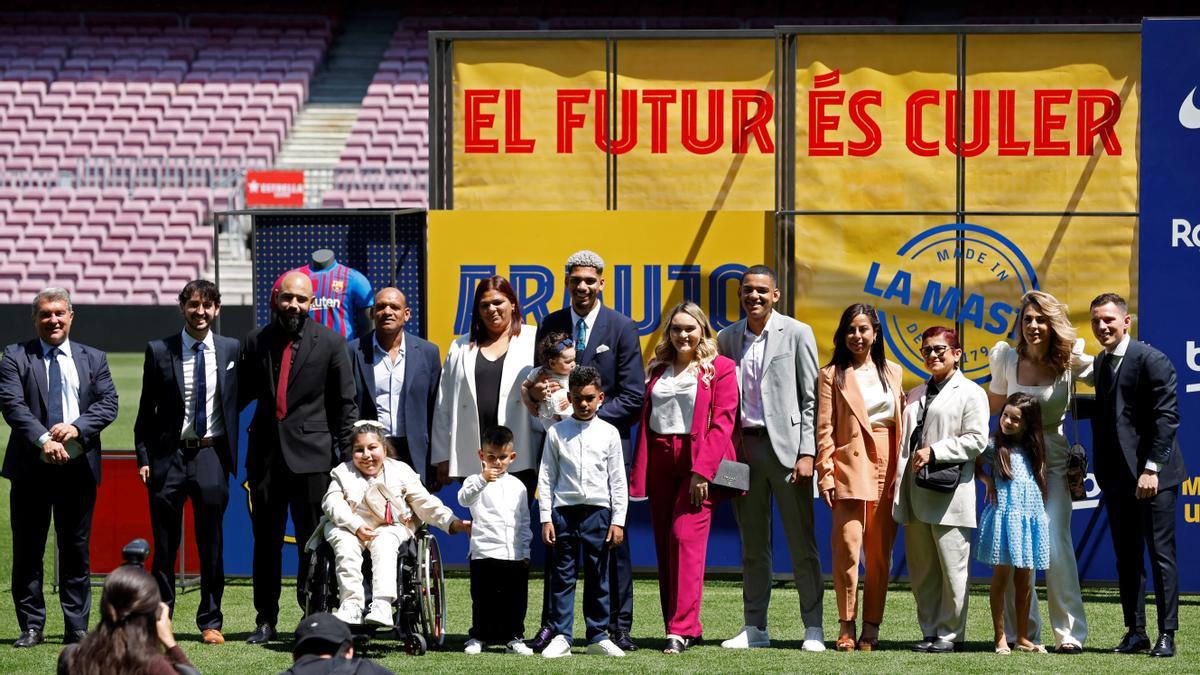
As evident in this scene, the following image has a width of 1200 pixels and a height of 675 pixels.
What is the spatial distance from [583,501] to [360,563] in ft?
3.29

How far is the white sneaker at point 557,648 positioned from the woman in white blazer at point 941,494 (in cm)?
158

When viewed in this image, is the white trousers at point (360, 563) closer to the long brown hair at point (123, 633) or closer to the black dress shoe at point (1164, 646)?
the long brown hair at point (123, 633)

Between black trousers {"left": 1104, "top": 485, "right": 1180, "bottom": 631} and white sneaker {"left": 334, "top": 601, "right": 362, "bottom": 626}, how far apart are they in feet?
11.1

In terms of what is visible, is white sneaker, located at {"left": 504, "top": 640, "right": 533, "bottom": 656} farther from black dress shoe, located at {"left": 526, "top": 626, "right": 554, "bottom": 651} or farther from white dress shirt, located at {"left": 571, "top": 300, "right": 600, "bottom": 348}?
white dress shirt, located at {"left": 571, "top": 300, "right": 600, "bottom": 348}

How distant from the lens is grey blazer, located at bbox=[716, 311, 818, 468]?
7.56 m

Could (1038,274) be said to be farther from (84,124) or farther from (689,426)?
(84,124)

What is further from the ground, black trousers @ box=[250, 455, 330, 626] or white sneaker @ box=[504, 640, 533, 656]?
black trousers @ box=[250, 455, 330, 626]

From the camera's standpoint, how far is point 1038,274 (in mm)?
9750

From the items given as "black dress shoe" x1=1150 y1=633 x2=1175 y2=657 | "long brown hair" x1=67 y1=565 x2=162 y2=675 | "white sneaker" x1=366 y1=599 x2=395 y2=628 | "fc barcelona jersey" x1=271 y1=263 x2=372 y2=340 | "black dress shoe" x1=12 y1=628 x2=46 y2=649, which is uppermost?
"fc barcelona jersey" x1=271 y1=263 x2=372 y2=340

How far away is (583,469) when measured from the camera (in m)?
7.29

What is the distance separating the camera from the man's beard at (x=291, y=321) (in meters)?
7.62

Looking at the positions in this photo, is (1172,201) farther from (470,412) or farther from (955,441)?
(470,412)

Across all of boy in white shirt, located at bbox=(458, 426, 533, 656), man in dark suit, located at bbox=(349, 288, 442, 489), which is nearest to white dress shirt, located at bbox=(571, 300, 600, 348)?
boy in white shirt, located at bbox=(458, 426, 533, 656)

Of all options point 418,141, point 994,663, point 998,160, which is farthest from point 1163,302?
point 418,141
